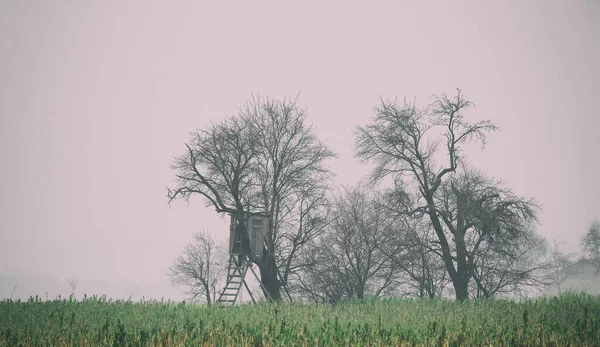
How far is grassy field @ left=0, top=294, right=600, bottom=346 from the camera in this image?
5.91 meters

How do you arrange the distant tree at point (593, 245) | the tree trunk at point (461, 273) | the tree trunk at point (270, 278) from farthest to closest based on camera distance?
1. the distant tree at point (593, 245)
2. the tree trunk at point (270, 278)
3. the tree trunk at point (461, 273)

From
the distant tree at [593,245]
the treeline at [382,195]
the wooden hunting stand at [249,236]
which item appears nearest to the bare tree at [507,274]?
the treeline at [382,195]

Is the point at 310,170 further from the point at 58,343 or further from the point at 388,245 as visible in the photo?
the point at 58,343

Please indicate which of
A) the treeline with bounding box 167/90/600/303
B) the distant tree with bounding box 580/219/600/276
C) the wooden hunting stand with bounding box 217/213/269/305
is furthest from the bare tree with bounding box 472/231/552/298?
the distant tree with bounding box 580/219/600/276

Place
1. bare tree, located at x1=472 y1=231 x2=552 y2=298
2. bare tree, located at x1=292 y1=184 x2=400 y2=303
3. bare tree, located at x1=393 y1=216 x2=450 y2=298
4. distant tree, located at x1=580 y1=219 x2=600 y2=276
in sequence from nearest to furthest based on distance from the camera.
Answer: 1. bare tree, located at x1=472 y1=231 x2=552 y2=298
2. bare tree, located at x1=393 y1=216 x2=450 y2=298
3. bare tree, located at x1=292 y1=184 x2=400 y2=303
4. distant tree, located at x1=580 y1=219 x2=600 y2=276

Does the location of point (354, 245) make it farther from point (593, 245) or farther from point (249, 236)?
point (593, 245)

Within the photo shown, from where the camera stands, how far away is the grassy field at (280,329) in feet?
19.4

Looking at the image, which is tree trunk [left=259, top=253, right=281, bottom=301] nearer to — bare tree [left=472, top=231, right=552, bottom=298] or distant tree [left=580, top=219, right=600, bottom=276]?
bare tree [left=472, top=231, right=552, bottom=298]

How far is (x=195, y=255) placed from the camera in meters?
36.3

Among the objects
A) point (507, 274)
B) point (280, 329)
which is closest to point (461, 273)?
point (507, 274)

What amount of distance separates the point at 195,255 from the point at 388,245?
745 inches

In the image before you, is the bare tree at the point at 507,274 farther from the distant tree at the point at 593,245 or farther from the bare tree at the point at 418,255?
the distant tree at the point at 593,245

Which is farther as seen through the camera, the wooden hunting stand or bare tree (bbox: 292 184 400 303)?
bare tree (bbox: 292 184 400 303)

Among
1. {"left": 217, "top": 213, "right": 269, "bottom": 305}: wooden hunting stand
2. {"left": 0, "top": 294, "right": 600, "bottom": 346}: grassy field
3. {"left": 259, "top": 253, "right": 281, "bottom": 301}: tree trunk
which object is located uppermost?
{"left": 217, "top": 213, "right": 269, "bottom": 305}: wooden hunting stand
